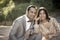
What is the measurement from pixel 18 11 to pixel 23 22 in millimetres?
11696

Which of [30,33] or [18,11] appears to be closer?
[30,33]

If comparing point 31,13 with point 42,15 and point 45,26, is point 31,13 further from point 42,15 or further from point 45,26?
point 45,26

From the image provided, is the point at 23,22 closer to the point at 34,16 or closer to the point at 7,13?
the point at 34,16

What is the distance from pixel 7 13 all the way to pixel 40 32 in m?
12.4

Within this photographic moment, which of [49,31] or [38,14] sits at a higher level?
[38,14]

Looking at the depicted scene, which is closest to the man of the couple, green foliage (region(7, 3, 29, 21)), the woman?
the couple

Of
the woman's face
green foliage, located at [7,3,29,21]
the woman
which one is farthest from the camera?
green foliage, located at [7,3,29,21]

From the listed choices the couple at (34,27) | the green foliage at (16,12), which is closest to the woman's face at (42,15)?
the couple at (34,27)

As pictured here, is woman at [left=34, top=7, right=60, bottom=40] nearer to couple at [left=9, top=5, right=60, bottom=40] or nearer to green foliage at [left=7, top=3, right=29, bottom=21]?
couple at [left=9, top=5, right=60, bottom=40]

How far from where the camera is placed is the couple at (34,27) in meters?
4.21

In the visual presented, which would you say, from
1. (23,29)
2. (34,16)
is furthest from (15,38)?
(34,16)

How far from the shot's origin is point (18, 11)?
52.5ft

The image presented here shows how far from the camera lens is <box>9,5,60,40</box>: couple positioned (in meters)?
4.21

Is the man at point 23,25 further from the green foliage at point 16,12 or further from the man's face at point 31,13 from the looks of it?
the green foliage at point 16,12
